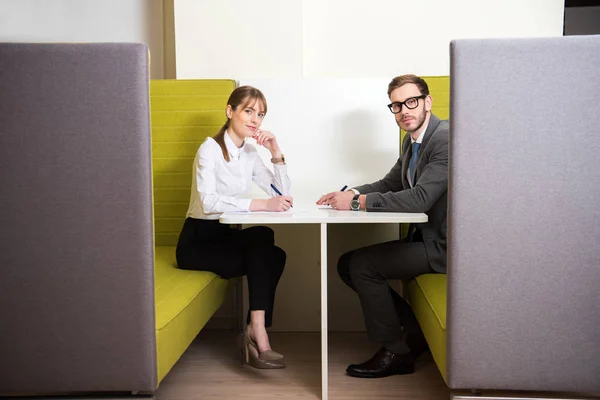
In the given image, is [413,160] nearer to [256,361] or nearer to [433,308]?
[433,308]

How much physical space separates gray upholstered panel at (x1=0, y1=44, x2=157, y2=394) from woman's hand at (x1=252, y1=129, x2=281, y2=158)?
3.58 ft

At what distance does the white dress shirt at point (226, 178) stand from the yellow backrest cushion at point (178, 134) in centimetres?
35

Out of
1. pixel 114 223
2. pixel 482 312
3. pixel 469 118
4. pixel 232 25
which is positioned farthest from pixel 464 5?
pixel 114 223

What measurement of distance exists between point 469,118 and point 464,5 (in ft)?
6.47

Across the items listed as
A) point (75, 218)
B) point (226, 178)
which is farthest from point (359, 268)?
point (75, 218)

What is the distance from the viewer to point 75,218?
1.59 metres

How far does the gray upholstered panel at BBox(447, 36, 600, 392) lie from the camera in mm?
1584

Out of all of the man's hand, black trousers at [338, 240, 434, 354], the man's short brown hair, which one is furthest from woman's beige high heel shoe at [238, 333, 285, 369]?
the man's short brown hair

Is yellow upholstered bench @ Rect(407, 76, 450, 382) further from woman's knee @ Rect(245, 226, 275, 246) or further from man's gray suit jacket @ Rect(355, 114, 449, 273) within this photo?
woman's knee @ Rect(245, 226, 275, 246)

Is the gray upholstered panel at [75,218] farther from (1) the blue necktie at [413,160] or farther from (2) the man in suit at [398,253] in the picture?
(1) the blue necktie at [413,160]

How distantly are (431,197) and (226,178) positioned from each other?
33.5 inches

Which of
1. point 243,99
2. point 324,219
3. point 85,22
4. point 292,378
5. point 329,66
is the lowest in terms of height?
point 292,378

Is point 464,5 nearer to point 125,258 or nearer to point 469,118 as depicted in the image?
point 469,118

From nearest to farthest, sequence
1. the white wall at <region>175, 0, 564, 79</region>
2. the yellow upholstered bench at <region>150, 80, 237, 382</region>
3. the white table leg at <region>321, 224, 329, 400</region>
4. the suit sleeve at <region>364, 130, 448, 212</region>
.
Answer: the white table leg at <region>321, 224, 329, 400</region> < the suit sleeve at <region>364, 130, 448, 212</region> < the yellow upholstered bench at <region>150, 80, 237, 382</region> < the white wall at <region>175, 0, 564, 79</region>
